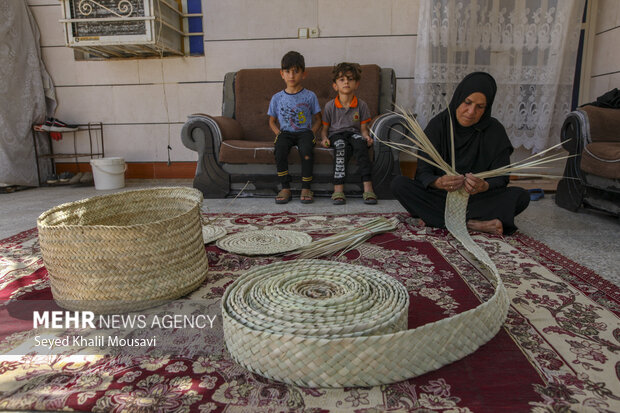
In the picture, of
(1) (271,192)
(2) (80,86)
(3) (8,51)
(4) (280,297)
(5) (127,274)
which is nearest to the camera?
(4) (280,297)

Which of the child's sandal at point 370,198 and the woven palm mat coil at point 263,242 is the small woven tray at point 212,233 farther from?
the child's sandal at point 370,198

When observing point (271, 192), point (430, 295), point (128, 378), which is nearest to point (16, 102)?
point (271, 192)

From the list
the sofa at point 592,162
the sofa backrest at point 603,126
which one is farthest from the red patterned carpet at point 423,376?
the sofa backrest at point 603,126

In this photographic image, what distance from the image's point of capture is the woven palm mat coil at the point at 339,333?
0.81 meters

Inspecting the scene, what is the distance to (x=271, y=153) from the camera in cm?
299

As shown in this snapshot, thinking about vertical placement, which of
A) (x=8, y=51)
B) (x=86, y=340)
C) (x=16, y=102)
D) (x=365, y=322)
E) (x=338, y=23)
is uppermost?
(x=338, y=23)

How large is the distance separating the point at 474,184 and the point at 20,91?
4344 millimetres

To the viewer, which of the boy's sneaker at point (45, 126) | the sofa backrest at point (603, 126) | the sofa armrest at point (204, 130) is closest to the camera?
the sofa backrest at point (603, 126)

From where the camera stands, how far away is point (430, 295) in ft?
4.15

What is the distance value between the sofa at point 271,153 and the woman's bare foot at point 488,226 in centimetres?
107

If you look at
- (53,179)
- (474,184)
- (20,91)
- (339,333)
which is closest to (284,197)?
(474,184)

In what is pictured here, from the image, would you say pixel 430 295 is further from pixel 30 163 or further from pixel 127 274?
pixel 30 163

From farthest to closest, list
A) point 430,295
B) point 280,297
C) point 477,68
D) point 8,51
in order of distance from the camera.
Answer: point 8,51 < point 477,68 < point 430,295 < point 280,297

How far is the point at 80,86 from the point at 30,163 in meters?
0.97
